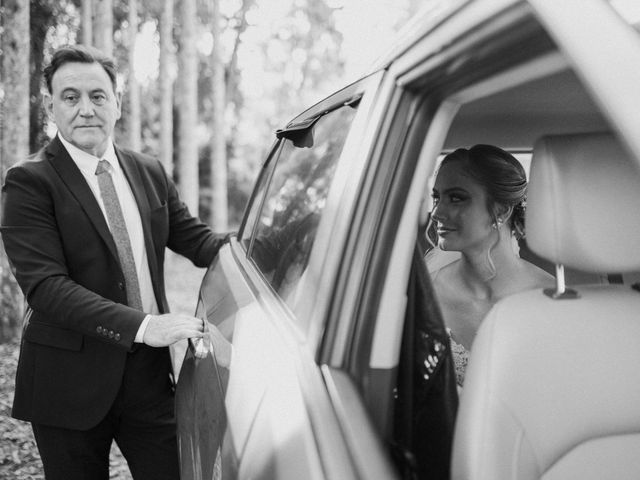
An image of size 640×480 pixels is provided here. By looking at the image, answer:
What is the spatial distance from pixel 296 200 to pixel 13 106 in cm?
532

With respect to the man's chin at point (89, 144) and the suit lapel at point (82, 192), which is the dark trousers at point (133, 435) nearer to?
the suit lapel at point (82, 192)

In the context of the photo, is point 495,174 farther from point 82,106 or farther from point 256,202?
point 82,106

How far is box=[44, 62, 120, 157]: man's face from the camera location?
2.55 metres

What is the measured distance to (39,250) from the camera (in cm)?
229

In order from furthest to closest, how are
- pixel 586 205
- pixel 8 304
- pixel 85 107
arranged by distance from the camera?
pixel 8 304 < pixel 85 107 < pixel 586 205

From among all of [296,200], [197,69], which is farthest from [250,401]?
[197,69]

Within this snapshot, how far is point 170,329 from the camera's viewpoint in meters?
2.19

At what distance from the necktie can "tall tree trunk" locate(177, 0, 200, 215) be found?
8.80 m

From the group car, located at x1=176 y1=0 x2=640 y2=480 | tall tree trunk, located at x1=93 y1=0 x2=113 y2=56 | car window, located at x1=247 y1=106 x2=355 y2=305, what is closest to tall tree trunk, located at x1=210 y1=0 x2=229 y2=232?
tall tree trunk, located at x1=93 y1=0 x2=113 y2=56

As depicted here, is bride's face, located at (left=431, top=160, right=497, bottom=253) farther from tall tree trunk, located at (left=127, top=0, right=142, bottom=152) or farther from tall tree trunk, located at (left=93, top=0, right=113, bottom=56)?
tall tree trunk, located at (left=127, top=0, right=142, bottom=152)

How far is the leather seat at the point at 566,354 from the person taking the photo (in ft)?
4.38

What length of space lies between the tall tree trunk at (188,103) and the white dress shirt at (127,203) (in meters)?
8.63

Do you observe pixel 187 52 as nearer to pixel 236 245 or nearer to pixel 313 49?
pixel 236 245

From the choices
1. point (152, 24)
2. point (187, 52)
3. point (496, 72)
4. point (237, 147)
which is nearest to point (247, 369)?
→ point (496, 72)
